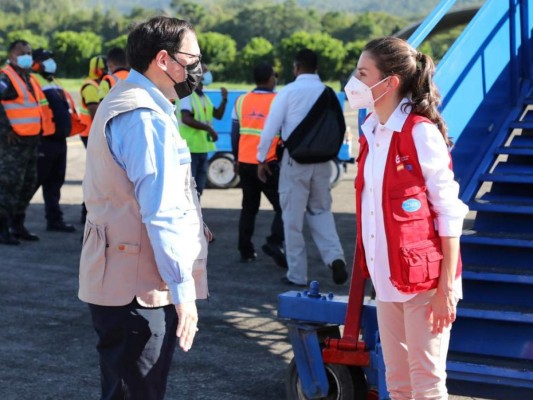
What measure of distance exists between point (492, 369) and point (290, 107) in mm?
3810

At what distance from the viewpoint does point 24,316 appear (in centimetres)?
718

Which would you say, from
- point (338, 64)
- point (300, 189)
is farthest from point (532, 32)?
point (338, 64)

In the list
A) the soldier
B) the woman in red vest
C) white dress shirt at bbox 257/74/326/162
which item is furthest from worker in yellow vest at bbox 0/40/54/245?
the woman in red vest

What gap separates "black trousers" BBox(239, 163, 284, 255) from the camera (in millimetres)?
9094

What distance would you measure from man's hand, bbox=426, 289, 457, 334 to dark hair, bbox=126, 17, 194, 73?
135 cm

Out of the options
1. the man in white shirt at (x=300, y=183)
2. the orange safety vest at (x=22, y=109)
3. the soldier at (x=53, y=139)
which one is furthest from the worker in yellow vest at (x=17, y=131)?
the man in white shirt at (x=300, y=183)

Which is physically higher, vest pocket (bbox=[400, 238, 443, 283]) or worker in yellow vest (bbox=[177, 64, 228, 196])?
vest pocket (bbox=[400, 238, 443, 283])

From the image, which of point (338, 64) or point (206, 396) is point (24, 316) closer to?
point (206, 396)

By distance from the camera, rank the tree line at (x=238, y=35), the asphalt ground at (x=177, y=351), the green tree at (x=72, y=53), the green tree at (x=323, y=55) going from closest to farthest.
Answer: the asphalt ground at (x=177, y=351) → the green tree at (x=323, y=55) → the tree line at (x=238, y=35) → the green tree at (x=72, y=53)

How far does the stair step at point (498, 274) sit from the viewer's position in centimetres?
499

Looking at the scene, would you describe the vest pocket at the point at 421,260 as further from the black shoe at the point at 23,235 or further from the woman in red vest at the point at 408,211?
the black shoe at the point at 23,235

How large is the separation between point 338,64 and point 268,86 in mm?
50223

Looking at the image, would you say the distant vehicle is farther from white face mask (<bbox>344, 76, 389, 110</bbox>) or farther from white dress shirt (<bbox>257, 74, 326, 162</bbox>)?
white face mask (<bbox>344, 76, 389, 110</bbox>)

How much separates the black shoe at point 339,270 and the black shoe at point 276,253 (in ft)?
3.18
